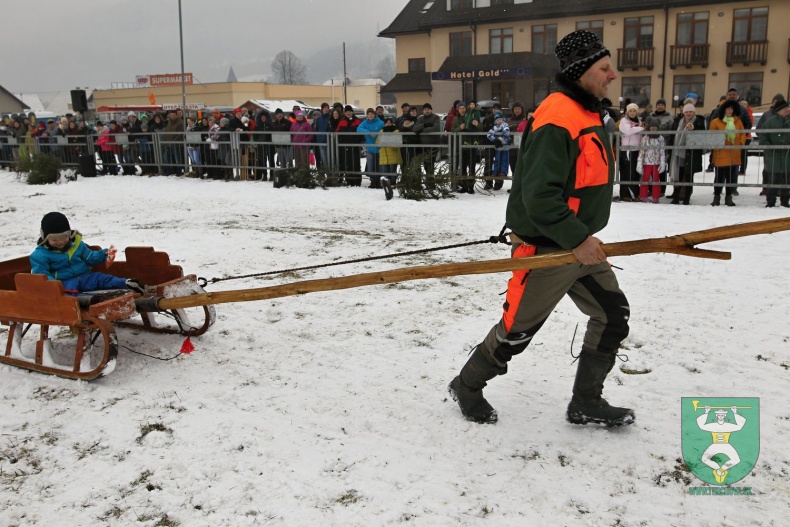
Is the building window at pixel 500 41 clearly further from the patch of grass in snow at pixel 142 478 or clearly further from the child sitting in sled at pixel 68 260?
the patch of grass in snow at pixel 142 478

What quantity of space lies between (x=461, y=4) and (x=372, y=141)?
28.0m

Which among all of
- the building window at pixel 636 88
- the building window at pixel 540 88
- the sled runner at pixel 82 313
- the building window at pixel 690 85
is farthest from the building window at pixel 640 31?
the sled runner at pixel 82 313

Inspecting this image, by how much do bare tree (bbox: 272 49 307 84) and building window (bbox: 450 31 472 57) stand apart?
9510 cm

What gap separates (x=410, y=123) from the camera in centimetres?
1371

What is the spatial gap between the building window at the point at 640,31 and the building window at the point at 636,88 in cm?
165

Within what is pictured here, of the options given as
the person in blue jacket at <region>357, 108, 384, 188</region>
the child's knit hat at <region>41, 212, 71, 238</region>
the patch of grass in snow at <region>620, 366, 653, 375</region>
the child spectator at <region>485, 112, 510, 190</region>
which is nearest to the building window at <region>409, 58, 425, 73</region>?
the person in blue jacket at <region>357, 108, 384, 188</region>

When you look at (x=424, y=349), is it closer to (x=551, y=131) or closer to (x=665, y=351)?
(x=665, y=351)

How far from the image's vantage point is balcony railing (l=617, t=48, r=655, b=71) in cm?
3447

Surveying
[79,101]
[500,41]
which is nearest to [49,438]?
[79,101]

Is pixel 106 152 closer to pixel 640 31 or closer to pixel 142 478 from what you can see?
pixel 142 478

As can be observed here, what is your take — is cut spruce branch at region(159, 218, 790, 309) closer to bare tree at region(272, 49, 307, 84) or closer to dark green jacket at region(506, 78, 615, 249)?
dark green jacket at region(506, 78, 615, 249)

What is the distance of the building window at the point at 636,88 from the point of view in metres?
35.0

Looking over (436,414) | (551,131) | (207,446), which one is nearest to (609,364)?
(436,414)

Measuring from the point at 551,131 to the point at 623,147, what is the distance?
29.1ft
